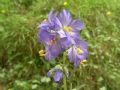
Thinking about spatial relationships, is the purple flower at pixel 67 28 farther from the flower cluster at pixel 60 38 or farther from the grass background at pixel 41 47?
the grass background at pixel 41 47

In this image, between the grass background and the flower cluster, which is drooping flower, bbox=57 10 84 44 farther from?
the grass background

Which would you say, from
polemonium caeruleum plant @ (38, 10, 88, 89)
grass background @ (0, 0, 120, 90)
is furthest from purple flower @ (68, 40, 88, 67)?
grass background @ (0, 0, 120, 90)

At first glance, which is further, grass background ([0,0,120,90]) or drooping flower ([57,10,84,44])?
grass background ([0,0,120,90])

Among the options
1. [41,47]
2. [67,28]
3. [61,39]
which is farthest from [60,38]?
[41,47]

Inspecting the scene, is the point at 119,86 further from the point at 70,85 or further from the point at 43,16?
the point at 43,16

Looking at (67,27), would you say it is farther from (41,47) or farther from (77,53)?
(41,47)

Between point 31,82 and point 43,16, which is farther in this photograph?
point 43,16

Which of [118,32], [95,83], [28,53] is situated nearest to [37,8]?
[28,53]
